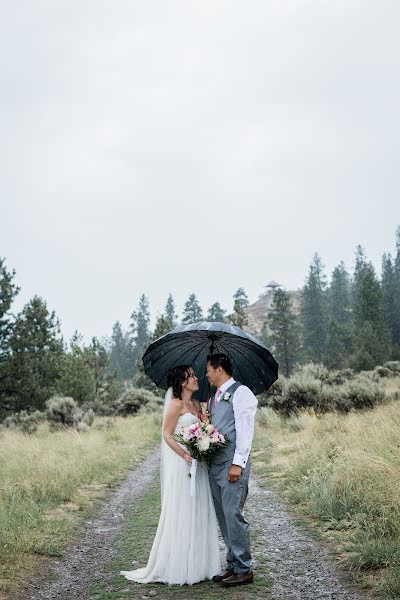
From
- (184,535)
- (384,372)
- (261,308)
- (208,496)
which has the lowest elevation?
(384,372)

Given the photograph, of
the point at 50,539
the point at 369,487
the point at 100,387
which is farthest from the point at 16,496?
the point at 100,387

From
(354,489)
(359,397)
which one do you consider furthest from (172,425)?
(359,397)

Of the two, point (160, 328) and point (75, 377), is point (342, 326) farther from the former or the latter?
point (75, 377)

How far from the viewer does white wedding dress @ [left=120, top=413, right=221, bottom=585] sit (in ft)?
17.2

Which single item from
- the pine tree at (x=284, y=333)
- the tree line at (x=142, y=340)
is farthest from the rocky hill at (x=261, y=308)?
the pine tree at (x=284, y=333)

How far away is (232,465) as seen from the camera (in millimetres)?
5090

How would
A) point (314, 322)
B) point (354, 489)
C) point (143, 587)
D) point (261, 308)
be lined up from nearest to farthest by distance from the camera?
point (143, 587) < point (354, 489) < point (314, 322) < point (261, 308)

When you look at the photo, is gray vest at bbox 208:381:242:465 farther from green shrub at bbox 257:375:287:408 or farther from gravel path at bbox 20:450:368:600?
green shrub at bbox 257:375:287:408

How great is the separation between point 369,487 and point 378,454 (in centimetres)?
112

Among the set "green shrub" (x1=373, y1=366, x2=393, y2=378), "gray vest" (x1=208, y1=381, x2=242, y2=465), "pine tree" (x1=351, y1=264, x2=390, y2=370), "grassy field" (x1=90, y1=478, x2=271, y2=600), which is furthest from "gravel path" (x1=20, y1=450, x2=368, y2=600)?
"pine tree" (x1=351, y1=264, x2=390, y2=370)

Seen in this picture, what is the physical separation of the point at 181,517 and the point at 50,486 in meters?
5.23

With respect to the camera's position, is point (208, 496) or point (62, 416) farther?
point (62, 416)

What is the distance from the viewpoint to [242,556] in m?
5.19

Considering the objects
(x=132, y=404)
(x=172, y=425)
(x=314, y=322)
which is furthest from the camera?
(x=314, y=322)
